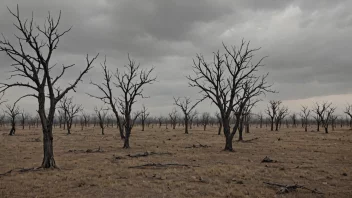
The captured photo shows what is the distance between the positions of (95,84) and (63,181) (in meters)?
17.2

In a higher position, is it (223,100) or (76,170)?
(223,100)

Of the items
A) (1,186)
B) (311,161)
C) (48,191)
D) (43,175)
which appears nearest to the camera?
(48,191)

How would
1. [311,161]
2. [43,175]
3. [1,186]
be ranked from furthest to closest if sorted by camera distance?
[311,161]
[43,175]
[1,186]

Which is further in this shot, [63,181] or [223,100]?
[223,100]

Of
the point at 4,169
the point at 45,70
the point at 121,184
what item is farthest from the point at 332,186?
the point at 4,169

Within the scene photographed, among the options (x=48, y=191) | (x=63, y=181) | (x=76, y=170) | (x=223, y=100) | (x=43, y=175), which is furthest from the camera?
(x=223, y=100)

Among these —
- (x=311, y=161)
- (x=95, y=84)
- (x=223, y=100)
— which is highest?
(x=95, y=84)

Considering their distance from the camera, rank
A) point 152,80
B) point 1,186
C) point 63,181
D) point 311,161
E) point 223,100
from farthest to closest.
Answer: point 152,80
point 223,100
point 311,161
point 63,181
point 1,186

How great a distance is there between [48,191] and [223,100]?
1691 centimetres

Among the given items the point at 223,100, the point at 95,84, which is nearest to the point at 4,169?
the point at 95,84

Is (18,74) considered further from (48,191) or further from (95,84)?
(95,84)

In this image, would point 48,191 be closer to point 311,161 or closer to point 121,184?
point 121,184

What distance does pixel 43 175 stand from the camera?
13.4 meters

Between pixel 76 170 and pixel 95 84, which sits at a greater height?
pixel 95 84
